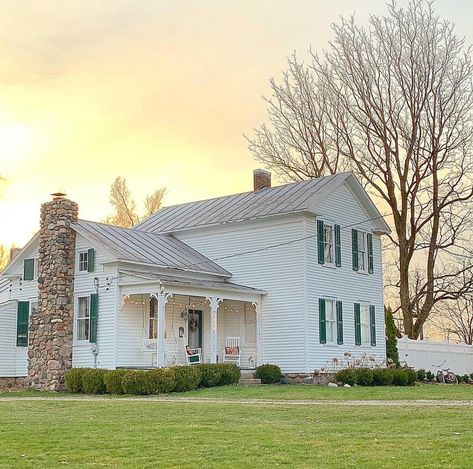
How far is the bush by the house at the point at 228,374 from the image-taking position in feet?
78.5

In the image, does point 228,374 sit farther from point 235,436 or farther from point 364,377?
point 235,436

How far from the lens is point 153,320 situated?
2584 cm

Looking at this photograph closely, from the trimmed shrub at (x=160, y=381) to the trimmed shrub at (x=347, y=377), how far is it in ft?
22.3

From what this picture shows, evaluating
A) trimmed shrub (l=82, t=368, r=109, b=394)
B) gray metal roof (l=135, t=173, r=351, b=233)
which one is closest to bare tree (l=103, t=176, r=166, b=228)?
gray metal roof (l=135, t=173, r=351, b=233)

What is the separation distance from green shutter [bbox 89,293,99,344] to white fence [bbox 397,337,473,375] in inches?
524

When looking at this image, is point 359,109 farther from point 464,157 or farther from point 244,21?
point 244,21

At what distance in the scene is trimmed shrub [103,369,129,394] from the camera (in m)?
Answer: 22.2

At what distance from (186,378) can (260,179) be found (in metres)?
12.2

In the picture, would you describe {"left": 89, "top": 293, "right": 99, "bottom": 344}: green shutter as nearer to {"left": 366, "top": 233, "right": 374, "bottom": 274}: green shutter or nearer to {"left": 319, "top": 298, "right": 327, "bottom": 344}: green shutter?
{"left": 319, "top": 298, "right": 327, "bottom": 344}: green shutter

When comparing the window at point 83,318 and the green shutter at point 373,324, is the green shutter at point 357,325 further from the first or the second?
the window at point 83,318

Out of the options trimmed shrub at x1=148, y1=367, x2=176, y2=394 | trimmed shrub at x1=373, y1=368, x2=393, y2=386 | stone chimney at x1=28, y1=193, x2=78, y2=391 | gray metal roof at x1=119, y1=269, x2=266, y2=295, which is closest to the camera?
trimmed shrub at x1=148, y1=367, x2=176, y2=394

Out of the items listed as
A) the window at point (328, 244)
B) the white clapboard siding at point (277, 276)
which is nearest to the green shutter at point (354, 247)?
the window at point (328, 244)

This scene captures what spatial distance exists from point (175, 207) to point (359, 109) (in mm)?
9540

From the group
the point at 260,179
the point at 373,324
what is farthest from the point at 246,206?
the point at 373,324
